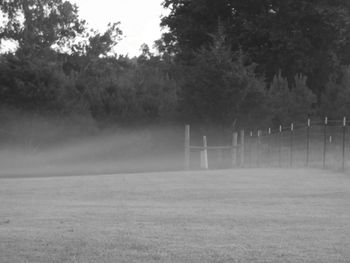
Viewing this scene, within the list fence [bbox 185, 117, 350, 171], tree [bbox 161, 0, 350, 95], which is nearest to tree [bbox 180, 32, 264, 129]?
fence [bbox 185, 117, 350, 171]

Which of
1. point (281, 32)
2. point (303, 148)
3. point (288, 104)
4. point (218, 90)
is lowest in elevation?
point (303, 148)

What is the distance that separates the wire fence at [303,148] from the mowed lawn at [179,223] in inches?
319

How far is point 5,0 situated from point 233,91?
3080 cm

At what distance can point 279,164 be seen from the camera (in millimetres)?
33062

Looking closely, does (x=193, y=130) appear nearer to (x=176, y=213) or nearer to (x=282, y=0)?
(x=282, y=0)

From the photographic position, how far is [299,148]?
1255 inches

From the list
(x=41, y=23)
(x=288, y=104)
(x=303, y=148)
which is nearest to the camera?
(x=303, y=148)

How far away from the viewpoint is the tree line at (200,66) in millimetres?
40031

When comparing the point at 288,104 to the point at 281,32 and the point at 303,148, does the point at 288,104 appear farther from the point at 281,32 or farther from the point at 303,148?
the point at 281,32

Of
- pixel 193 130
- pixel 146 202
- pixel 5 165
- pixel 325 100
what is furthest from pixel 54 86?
pixel 146 202

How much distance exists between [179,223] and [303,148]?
813 inches

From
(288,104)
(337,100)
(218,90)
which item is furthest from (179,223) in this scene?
(337,100)

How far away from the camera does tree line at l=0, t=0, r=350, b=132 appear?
131ft

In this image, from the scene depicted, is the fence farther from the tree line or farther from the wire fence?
the tree line
